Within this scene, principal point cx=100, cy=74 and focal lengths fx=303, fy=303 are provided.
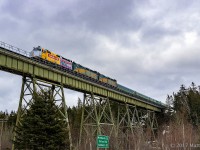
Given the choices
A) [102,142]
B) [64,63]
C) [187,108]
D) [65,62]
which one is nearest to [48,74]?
[64,63]

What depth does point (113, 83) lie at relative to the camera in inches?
1989

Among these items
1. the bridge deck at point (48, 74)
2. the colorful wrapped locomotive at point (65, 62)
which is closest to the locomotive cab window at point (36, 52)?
the colorful wrapped locomotive at point (65, 62)

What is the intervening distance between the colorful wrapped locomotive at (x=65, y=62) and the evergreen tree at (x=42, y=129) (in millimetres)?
13195

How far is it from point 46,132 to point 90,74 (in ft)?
80.8

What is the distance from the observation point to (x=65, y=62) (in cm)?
3841

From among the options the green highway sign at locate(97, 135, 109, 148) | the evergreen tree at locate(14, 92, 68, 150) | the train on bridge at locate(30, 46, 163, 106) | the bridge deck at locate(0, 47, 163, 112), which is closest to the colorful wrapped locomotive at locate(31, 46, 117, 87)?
the train on bridge at locate(30, 46, 163, 106)

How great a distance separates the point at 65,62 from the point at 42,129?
64.4 feet

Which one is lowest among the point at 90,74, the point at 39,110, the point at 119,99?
the point at 39,110

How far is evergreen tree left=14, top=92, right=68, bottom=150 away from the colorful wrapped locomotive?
43.3 ft

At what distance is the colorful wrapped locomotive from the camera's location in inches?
1312

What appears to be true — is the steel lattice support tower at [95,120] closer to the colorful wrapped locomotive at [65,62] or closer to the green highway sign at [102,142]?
the colorful wrapped locomotive at [65,62]

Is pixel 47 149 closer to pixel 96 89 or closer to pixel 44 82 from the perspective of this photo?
pixel 44 82

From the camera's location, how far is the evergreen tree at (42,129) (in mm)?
19281

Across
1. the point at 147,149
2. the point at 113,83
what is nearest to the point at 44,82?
the point at 147,149
